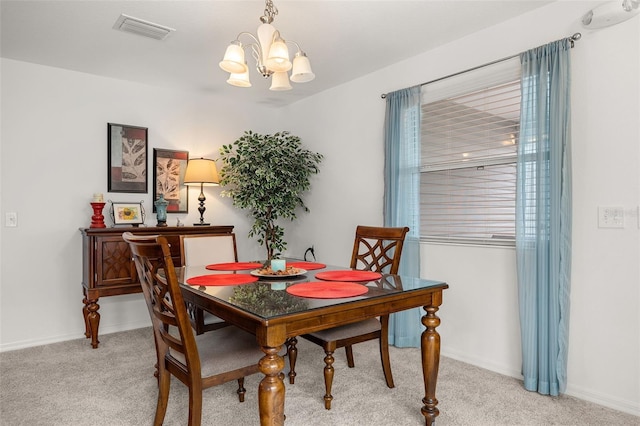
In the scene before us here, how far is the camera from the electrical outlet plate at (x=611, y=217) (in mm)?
2199

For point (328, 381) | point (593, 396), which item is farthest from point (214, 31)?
point (593, 396)

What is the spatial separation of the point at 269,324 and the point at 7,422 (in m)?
1.72

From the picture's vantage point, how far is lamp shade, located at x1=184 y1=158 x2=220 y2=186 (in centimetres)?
390

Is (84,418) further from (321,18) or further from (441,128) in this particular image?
(441,128)

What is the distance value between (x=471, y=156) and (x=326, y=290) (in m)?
1.77

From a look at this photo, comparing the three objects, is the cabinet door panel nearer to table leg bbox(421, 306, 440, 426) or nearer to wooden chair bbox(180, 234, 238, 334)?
wooden chair bbox(180, 234, 238, 334)

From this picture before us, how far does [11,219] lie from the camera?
3.27 meters

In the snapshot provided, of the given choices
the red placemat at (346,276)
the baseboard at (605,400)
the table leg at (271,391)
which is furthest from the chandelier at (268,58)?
the baseboard at (605,400)

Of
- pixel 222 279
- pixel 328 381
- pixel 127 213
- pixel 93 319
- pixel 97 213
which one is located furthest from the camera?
pixel 127 213

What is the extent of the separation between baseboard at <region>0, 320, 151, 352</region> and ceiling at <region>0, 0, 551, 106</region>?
90.9 inches

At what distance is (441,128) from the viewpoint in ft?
10.3

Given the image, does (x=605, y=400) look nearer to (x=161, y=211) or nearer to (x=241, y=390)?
(x=241, y=390)

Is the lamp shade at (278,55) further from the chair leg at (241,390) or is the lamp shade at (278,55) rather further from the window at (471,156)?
the chair leg at (241,390)

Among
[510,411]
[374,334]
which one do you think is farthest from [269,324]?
[510,411]
